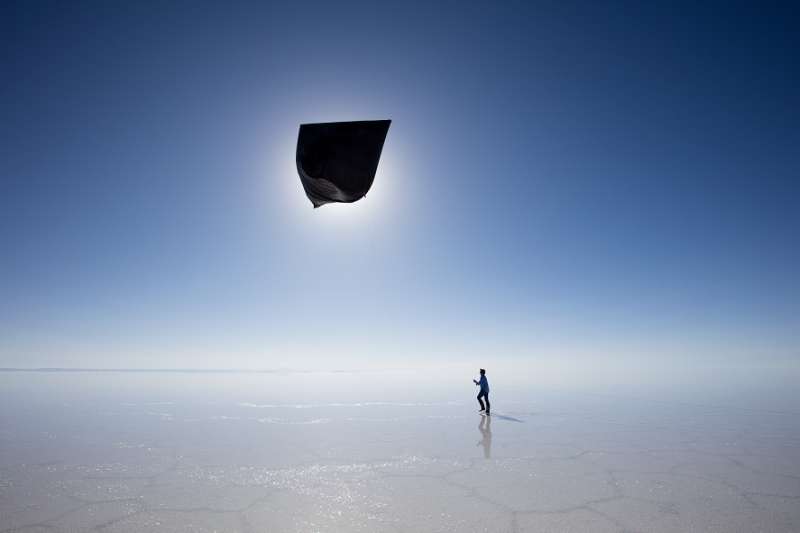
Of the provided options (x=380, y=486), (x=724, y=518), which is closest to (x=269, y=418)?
(x=380, y=486)

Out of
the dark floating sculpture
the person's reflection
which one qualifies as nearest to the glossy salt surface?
the person's reflection

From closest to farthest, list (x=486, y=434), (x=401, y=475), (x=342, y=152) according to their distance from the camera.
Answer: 1. (x=342, y=152)
2. (x=401, y=475)
3. (x=486, y=434)

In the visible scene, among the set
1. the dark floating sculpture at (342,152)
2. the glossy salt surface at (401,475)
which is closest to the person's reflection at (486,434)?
the glossy salt surface at (401,475)

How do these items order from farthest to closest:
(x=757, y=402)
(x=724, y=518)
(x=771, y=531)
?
(x=757, y=402) < (x=724, y=518) < (x=771, y=531)

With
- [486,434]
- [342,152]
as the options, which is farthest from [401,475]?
[342,152]

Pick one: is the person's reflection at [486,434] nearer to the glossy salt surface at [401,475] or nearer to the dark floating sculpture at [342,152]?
the glossy salt surface at [401,475]

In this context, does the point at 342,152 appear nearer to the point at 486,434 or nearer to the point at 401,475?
the point at 401,475

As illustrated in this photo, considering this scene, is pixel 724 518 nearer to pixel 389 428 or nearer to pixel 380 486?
pixel 380 486
